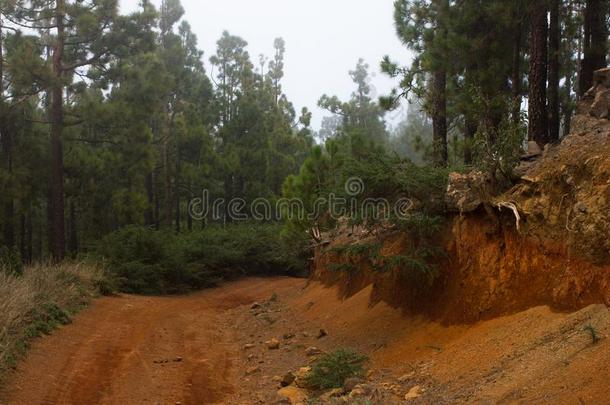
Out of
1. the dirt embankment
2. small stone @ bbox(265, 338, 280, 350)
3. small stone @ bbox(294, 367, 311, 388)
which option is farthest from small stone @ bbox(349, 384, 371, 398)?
small stone @ bbox(265, 338, 280, 350)

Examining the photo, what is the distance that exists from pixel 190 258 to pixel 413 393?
62.4 feet

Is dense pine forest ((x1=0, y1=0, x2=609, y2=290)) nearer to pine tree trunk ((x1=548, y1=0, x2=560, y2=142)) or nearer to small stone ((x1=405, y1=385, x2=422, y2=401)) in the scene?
pine tree trunk ((x1=548, y1=0, x2=560, y2=142))

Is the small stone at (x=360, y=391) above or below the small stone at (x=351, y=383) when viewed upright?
above

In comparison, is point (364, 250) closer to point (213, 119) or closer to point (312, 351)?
point (312, 351)

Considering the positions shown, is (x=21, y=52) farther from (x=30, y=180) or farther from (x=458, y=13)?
(x=458, y=13)

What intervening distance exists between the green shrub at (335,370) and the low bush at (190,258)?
1153cm

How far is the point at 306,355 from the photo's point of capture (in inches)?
382

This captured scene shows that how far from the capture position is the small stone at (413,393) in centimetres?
595

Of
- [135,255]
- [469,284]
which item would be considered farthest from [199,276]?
[469,284]

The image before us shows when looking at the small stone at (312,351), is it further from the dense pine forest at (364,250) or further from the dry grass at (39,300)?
the dry grass at (39,300)

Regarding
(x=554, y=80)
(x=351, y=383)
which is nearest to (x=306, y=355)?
(x=351, y=383)

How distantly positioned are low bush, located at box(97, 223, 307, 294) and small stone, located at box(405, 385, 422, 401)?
12.9m

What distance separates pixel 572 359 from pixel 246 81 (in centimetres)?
4517

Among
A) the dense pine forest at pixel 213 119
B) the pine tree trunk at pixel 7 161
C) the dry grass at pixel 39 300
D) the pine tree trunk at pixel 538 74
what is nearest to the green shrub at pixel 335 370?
the dense pine forest at pixel 213 119
